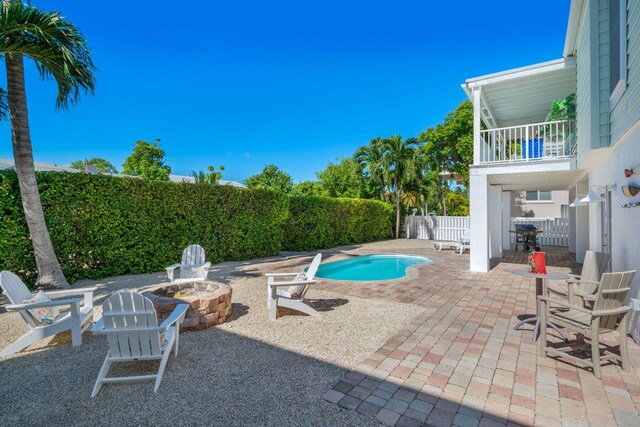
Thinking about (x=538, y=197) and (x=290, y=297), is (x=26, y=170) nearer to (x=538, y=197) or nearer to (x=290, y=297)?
(x=290, y=297)

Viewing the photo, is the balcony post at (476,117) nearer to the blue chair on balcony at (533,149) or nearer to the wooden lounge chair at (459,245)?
the blue chair on balcony at (533,149)

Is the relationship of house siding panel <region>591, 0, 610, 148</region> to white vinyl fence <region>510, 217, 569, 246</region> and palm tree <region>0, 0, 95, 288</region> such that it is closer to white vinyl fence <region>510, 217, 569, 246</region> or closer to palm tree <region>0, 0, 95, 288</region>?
palm tree <region>0, 0, 95, 288</region>

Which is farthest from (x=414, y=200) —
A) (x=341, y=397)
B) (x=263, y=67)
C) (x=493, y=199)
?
(x=341, y=397)

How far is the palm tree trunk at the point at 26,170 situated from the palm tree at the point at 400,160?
743 inches

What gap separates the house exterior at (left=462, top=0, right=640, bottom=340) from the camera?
4.49m

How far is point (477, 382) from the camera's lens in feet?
10.7

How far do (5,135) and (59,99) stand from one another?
4.82 feet

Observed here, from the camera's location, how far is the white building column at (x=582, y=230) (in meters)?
11.8

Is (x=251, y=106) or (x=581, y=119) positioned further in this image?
(x=251, y=106)

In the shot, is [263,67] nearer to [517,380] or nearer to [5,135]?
[5,135]

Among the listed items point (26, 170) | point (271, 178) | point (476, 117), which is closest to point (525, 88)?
point (476, 117)

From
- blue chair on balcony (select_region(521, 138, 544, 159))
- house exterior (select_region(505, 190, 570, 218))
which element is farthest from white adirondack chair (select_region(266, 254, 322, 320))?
house exterior (select_region(505, 190, 570, 218))

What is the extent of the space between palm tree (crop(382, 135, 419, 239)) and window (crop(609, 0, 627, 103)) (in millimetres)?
15743

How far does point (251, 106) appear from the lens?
27469 mm
